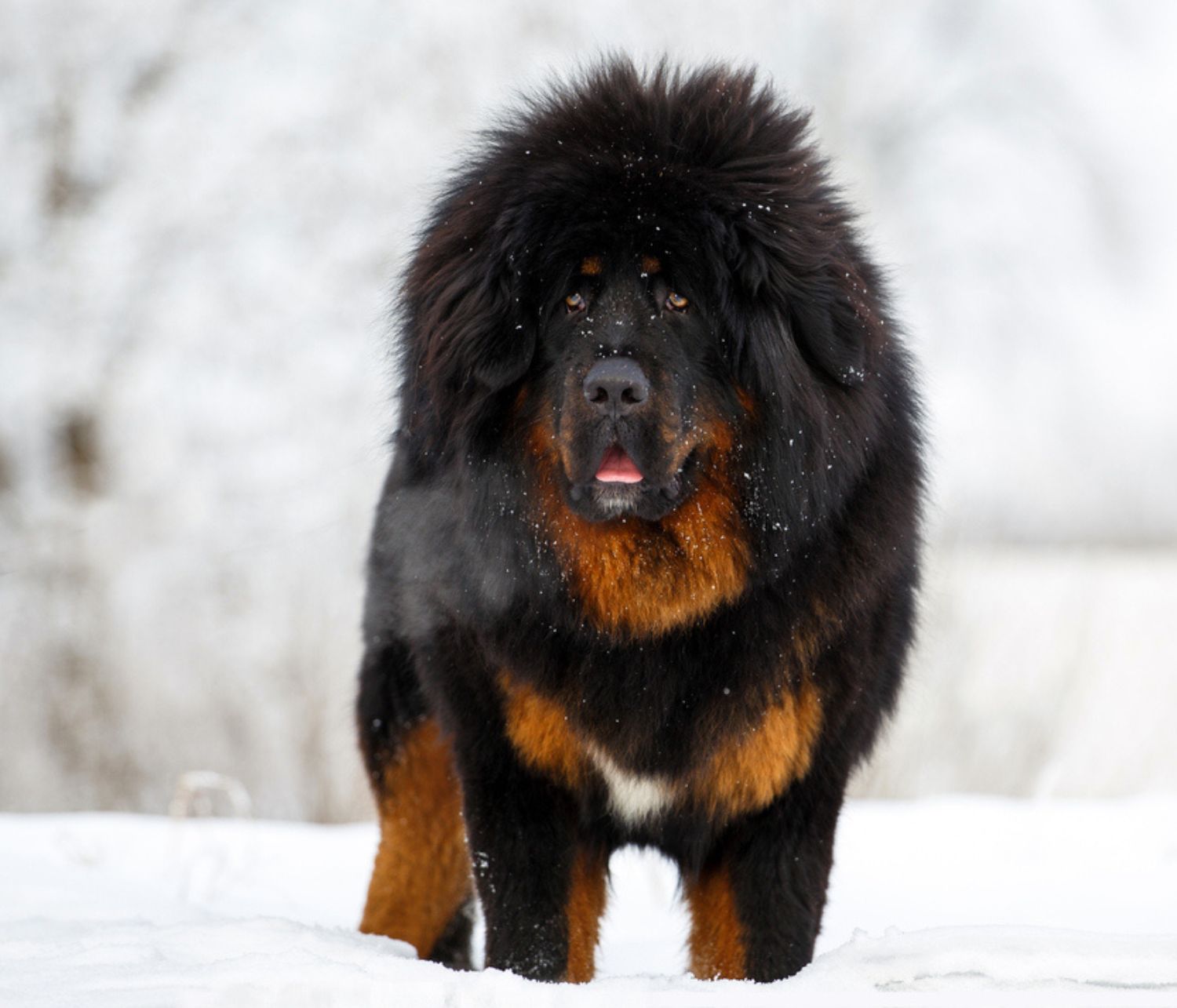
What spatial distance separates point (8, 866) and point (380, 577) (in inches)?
57.6

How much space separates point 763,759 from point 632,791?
32 cm

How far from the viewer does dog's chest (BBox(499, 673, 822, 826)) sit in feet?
10.3

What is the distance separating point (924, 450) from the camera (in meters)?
3.50

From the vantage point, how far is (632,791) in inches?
126

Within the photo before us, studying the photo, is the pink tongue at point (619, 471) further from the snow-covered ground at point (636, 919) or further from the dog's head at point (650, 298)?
the snow-covered ground at point (636, 919)

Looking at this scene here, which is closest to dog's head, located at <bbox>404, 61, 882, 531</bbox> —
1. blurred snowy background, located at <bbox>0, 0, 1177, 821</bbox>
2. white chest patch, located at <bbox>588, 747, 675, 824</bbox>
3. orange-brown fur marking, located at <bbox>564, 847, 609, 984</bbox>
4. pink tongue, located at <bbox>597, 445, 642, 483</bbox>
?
pink tongue, located at <bbox>597, 445, 642, 483</bbox>

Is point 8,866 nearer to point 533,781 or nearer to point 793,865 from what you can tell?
point 533,781

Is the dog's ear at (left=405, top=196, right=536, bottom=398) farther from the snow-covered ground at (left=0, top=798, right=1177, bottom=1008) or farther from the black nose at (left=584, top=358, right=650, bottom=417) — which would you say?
the snow-covered ground at (left=0, top=798, right=1177, bottom=1008)

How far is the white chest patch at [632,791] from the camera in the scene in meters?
3.17

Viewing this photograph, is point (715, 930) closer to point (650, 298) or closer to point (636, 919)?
point (650, 298)

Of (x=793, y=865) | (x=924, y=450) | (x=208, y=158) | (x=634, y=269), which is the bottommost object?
(x=793, y=865)

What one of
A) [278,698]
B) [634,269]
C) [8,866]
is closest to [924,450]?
[634,269]

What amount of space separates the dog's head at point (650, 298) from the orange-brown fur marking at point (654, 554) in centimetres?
4

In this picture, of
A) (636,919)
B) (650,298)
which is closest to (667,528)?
(650,298)
